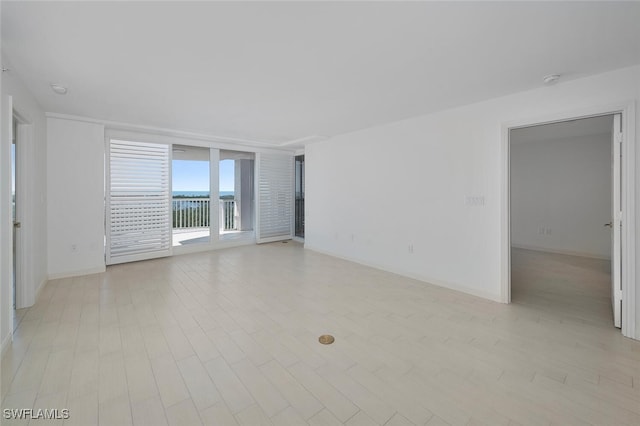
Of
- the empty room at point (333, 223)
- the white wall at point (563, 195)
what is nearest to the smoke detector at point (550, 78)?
the empty room at point (333, 223)

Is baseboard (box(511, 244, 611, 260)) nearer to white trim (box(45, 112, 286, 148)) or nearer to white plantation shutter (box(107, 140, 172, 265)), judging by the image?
white trim (box(45, 112, 286, 148))

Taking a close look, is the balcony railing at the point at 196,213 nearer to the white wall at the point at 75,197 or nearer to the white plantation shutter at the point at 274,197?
the white plantation shutter at the point at 274,197

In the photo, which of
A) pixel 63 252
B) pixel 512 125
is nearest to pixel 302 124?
pixel 512 125

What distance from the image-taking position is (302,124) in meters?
4.52

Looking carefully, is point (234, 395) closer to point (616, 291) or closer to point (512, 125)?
point (616, 291)

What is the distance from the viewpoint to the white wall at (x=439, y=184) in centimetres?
293

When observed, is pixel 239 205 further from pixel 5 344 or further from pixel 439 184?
pixel 5 344

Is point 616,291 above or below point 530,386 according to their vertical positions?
above

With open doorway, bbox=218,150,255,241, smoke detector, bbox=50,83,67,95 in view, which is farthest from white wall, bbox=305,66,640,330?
smoke detector, bbox=50,83,67,95

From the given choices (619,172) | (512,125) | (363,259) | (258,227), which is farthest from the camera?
(258,227)

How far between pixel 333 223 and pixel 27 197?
4437mm

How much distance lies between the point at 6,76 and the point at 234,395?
3252mm

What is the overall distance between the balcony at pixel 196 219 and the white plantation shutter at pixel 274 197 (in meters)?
1.40

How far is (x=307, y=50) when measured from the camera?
7.06 ft
